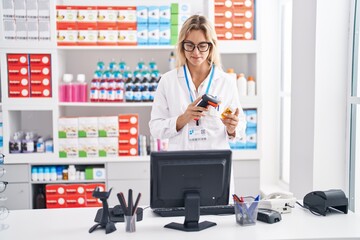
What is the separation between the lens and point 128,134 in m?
4.11

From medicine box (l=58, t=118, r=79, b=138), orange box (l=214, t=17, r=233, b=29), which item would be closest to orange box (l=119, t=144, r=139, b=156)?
medicine box (l=58, t=118, r=79, b=138)

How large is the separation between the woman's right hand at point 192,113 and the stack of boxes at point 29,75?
1.90 meters

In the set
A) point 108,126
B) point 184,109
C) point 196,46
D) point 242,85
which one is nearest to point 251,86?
point 242,85

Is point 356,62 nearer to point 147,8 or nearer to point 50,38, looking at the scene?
point 147,8

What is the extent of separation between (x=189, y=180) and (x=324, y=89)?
172cm

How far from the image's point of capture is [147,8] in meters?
4.06

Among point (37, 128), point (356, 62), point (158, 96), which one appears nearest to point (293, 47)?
point (356, 62)

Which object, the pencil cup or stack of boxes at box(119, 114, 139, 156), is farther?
stack of boxes at box(119, 114, 139, 156)

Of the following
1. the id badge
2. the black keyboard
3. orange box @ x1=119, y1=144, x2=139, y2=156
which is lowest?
the black keyboard

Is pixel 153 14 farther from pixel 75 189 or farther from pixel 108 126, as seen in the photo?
pixel 75 189

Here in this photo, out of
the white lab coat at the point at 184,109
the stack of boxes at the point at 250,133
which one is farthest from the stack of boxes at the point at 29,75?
the stack of boxes at the point at 250,133

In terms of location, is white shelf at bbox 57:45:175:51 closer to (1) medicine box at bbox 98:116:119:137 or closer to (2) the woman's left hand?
(1) medicine box at bbox 98:116:119:137

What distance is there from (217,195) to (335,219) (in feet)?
1.97

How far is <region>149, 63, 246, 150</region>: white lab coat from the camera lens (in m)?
2.73
